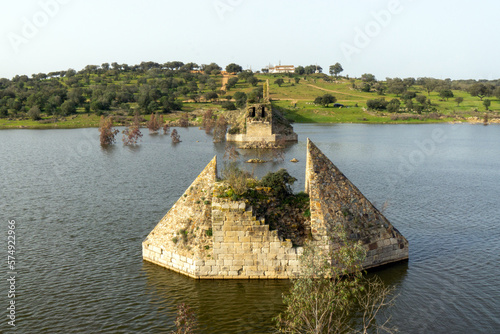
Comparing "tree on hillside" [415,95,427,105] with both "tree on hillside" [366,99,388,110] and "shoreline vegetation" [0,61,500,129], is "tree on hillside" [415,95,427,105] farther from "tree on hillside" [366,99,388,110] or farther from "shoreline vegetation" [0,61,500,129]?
"tree on hillside" [366,99,388,110]

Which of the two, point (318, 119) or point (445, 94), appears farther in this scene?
point (445, 94)

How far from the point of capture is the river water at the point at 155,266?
61.1 feet

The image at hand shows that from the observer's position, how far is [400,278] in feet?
72.1

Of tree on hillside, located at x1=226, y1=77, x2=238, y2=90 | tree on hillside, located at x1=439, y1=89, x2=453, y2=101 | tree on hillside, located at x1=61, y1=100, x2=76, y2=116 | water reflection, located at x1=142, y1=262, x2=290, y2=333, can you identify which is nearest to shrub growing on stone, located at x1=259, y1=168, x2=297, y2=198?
water reflection, located at x1=142, y1=262, x2=290, y2=333

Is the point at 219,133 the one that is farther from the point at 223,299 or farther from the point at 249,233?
the point at 223,299

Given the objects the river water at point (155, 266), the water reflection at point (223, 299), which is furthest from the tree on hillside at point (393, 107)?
the water reflection at point (223, 299)

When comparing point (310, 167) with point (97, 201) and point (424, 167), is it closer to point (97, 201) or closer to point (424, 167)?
point (97, 201)

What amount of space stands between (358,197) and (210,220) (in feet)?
25.1

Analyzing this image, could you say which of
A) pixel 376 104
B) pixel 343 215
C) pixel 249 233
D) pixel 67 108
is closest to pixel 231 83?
pixel 376 104

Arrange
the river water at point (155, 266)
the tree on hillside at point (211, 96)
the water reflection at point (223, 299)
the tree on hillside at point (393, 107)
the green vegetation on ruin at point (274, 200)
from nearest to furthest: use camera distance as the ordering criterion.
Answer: the water reflection at point (223, 299) < the river water at point (155, 266) < the green vegetation on ruin at point (274, 200) < the tree on hillside at point (393, 107) < the tree on hillside at point (211, 96)

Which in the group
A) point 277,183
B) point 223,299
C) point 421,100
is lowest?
point 223,299

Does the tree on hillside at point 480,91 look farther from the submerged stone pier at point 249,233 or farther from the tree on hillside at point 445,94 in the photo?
the submerged stone pier at point 249,233

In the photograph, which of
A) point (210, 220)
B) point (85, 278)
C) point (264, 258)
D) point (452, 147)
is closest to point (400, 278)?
point (264, 258)

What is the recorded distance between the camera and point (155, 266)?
23109mm
